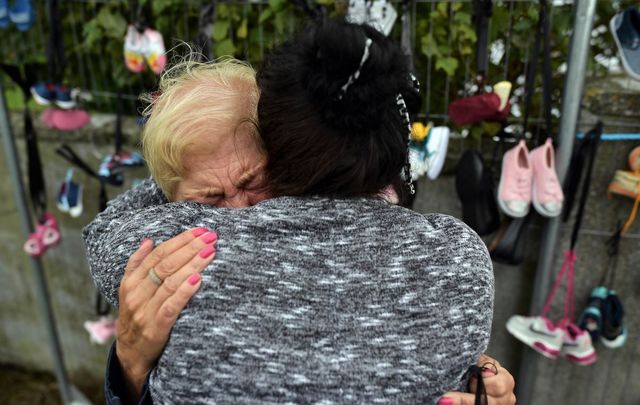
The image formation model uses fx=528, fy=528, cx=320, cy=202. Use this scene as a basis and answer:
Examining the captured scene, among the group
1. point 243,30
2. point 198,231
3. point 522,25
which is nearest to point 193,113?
point 198,231

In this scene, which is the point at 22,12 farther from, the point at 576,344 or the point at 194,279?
the point at 576,344

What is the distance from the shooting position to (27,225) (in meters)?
2.79

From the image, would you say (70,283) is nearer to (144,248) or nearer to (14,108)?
(14,108)

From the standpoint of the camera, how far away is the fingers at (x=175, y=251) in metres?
0.88

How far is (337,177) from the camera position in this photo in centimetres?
90

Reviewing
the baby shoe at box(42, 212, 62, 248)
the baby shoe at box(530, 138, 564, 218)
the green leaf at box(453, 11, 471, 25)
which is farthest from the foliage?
the baby shoe at box(42, 212, 62, 248)

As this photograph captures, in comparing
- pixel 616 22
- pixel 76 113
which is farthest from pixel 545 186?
pixel 76 113

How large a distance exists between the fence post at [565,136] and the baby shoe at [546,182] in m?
0.07

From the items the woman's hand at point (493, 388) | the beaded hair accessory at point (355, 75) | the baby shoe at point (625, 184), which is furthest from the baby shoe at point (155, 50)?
the baby shoe at point (625, 184)

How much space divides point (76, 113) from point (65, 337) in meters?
1.65

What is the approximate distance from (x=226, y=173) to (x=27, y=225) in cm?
224

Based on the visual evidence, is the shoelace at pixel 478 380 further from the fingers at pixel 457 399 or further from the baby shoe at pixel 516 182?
the baby shoe at pixel 516 182

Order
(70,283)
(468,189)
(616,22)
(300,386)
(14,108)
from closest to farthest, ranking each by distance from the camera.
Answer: (300,386) < (616,22) < (468,189) < (14,108) < (70,283)

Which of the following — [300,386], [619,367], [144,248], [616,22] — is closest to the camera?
[300,386]
